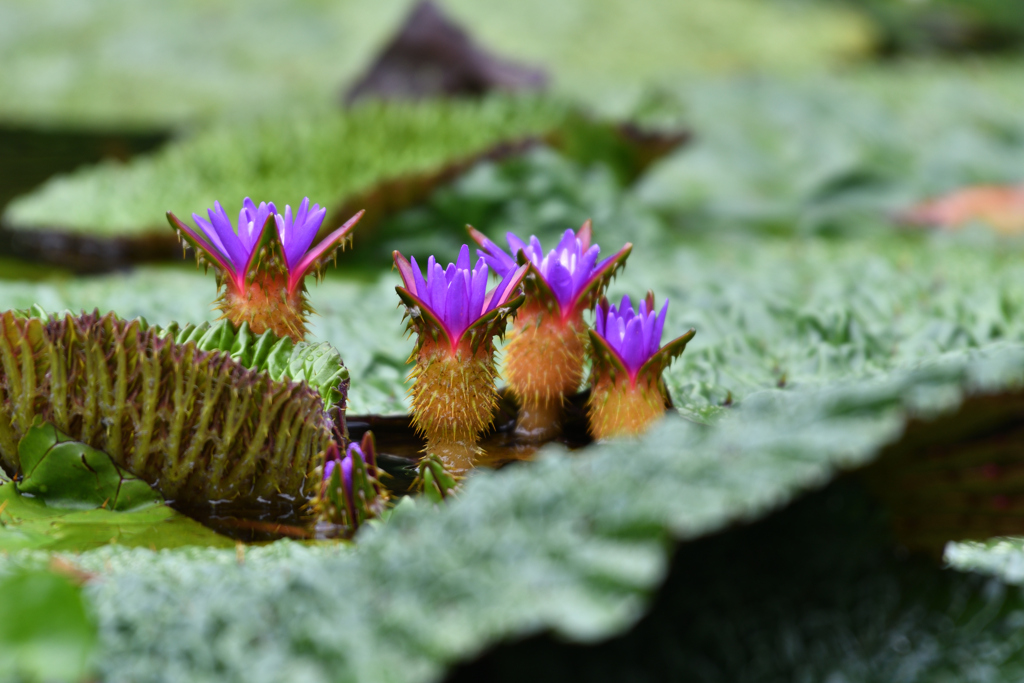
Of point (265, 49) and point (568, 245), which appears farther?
point (265, 49)

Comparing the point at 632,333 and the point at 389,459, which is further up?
the point at 632,333

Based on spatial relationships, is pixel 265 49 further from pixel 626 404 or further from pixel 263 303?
pixel 626 404

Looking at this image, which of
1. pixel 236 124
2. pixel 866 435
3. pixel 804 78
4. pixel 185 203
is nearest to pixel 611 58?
pixel 804 78

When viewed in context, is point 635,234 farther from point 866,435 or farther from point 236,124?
point 866,435

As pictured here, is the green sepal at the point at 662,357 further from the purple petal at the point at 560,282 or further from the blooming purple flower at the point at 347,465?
the blooming purple flower at the point at 347,465

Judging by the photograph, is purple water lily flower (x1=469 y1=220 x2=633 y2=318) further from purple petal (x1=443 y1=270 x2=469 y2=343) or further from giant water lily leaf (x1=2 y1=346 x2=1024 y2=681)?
giant water lily leaf (x1=2 y1=346 x2=1024 y2=681)

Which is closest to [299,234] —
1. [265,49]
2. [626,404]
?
[626,404]
